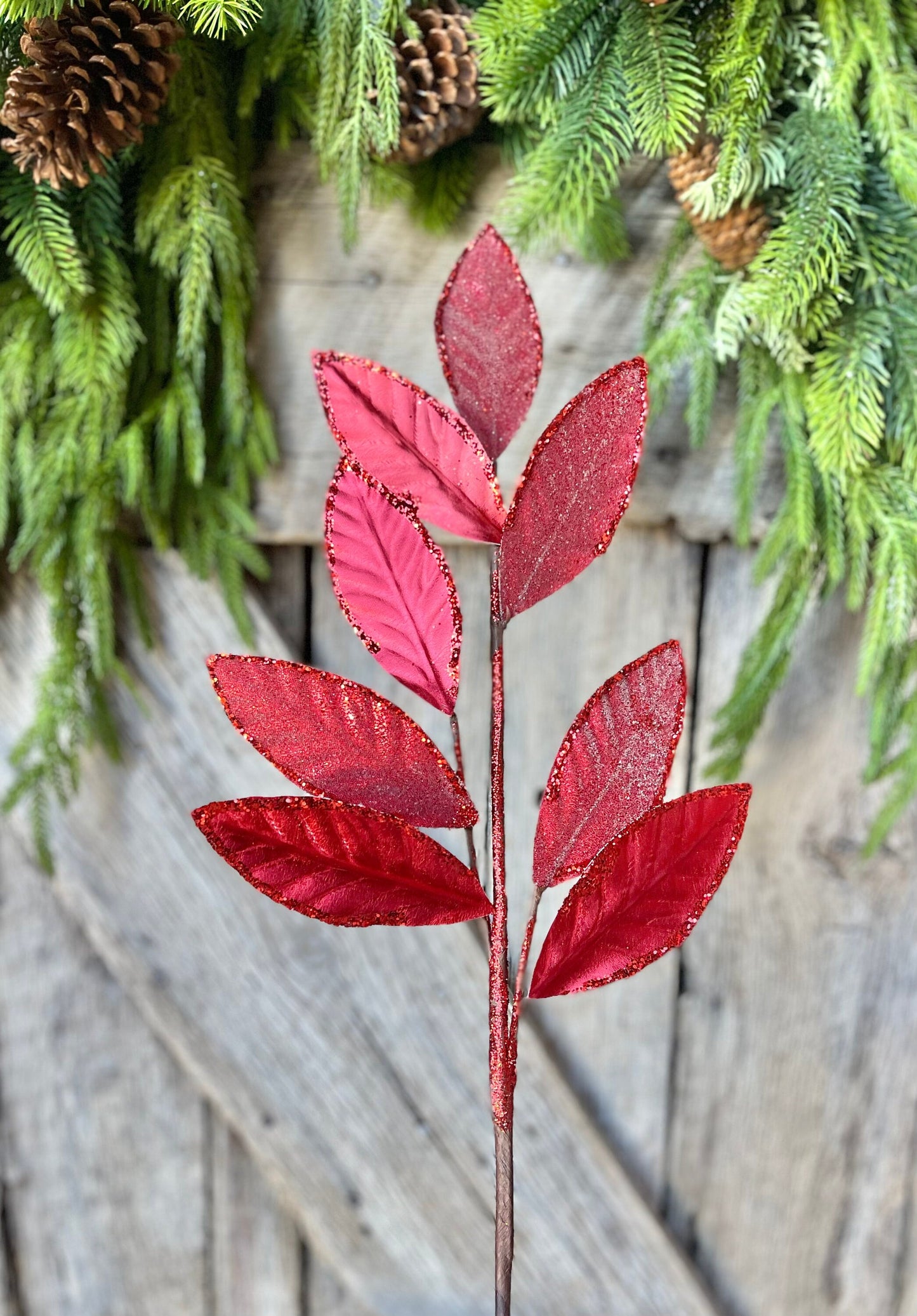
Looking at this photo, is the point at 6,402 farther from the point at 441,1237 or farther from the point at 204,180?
the point at 441,1237

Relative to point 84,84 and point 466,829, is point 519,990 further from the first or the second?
point 84,84

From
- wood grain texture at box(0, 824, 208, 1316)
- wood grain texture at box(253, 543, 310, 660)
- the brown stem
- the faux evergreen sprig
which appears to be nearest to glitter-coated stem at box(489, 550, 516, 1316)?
the brown stem

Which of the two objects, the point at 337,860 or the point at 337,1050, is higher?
the point at 337,860

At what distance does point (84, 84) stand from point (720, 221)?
32cm

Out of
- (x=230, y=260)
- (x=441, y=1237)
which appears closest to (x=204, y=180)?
(x=230, y=260)

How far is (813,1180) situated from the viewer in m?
0.84

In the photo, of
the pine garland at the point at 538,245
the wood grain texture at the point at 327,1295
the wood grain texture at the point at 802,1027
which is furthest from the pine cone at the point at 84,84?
the wood grain texture at the point at 327,1295

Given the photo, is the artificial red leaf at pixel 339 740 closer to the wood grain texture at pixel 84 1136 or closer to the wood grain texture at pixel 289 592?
the wood grain texture at pixel 289 592

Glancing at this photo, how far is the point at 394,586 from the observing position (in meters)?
0.39

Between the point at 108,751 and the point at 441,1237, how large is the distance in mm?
495

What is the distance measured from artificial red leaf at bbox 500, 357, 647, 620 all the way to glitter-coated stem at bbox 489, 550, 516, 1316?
0.02 metres

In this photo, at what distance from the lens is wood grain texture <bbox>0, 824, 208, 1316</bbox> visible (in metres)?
0.82

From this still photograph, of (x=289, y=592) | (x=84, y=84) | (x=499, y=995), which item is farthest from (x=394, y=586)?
(x=289, y=592)

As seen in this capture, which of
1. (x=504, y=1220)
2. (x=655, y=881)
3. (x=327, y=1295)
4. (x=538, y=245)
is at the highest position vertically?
(x=538, y=245)
